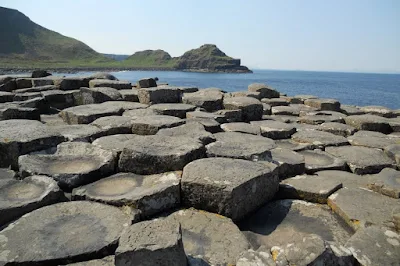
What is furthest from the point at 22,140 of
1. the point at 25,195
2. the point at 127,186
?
the point at 127,186

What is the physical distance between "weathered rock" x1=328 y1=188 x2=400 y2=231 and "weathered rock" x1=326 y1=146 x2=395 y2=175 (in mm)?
743

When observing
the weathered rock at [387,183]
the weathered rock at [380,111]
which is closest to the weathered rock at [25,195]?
→ the weathered rock at [387,183]

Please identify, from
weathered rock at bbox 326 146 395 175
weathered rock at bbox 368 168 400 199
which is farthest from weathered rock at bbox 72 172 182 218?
weathered rock at bbox 326 146 395 175

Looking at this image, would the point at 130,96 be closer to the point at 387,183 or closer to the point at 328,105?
the point at 328,105

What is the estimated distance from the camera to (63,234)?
7.42ft

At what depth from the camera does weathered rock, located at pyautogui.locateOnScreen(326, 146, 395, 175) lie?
12.6 feet

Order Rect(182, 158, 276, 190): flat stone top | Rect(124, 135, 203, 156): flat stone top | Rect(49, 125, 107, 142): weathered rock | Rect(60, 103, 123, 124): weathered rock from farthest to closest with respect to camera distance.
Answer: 1. Rect(60, 103, 123, 124): weathered rock
2. Rect(49, 125, 107, 142): weathered rock
3. Rect(124, 135, 203, 156): flat stone top
4. Rect(182, 158, 276, 190): flat stone top

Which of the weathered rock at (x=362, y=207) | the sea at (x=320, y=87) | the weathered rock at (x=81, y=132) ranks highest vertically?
the weathered rock at (x=81, y=132)

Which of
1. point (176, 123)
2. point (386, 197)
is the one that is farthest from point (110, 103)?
point (386, 197)

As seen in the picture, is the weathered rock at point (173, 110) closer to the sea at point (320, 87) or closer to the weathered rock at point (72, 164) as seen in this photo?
the weathered rock at point (72, 164)

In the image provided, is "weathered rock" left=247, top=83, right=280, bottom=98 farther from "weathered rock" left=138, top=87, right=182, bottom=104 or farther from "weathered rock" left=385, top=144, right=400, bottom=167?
"weathered rock" left=385, top=144, right=400, bottom=167

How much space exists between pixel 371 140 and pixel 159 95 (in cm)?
395

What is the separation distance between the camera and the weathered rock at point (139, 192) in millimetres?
2613

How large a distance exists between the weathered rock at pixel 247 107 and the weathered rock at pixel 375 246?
379cm
